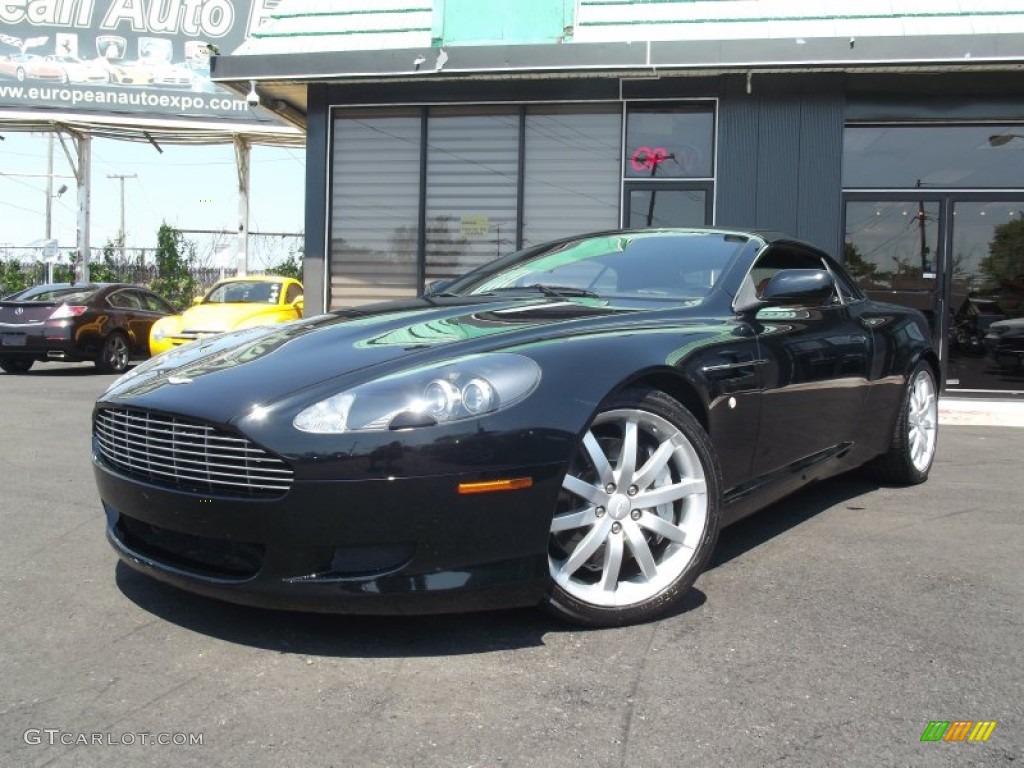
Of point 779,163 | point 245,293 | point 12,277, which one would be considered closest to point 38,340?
point 245,293

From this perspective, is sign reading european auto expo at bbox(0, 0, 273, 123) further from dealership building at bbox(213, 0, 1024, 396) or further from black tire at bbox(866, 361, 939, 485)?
black tire at bbox(866, 361, 939, 485)

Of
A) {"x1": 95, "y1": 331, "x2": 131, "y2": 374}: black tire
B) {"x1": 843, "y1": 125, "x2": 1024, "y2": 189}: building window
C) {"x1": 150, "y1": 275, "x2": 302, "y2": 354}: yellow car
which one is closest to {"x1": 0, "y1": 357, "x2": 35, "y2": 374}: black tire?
{"x1": 95, "y1": 331, "x2": 131, "y2": 374}: black tire

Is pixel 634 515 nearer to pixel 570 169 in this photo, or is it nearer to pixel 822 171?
pixel 822 171

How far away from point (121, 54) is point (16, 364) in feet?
39.9

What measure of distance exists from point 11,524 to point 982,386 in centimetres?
905

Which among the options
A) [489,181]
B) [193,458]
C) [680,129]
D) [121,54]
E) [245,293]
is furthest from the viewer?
[121,54]

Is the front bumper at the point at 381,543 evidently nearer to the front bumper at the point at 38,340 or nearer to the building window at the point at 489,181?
the building window at the point at 489,181

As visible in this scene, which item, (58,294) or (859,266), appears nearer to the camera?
(859,266)

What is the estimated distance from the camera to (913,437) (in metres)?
5.26

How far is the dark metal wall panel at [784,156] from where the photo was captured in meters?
9.55

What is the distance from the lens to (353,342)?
3.04 metres

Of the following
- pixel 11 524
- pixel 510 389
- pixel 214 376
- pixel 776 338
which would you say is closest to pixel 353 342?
pixel 214 376

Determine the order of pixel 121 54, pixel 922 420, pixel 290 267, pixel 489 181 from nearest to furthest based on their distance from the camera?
pixel 922 420
pixel 489 181
pixel 121 54
pixel 290 267

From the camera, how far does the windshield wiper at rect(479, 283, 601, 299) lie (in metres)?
3.75
